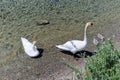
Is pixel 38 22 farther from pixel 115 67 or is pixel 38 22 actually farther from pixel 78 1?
pixel 115 67

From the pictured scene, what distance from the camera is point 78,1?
10078 mm

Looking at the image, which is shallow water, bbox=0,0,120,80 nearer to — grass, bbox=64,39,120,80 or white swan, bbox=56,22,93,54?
white swan, bbox=56,22,93,54

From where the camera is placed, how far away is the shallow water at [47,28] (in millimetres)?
7441

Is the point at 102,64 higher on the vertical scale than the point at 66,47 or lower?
higher

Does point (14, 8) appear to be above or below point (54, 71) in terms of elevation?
above

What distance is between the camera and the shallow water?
7.44 metres

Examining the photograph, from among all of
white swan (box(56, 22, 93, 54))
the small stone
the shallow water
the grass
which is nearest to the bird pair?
white swan (box(56, 22, 93, 54))

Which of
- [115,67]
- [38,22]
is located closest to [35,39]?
[38,22]

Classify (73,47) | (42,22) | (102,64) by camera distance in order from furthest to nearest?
(42,22) < (73,47) < (102,64)

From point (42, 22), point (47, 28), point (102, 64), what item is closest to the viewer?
point (102, 64)

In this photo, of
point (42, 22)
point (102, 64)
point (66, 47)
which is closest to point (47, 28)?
point (42, 22)

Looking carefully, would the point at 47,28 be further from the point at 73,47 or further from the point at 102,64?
the point at 102,64

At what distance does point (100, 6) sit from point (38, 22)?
1.85m

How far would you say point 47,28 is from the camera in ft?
28.9
